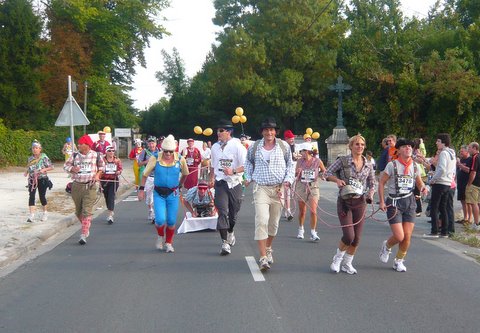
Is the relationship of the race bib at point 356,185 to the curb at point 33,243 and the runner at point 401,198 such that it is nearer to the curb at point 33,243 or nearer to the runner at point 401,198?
the runner at point 401,198

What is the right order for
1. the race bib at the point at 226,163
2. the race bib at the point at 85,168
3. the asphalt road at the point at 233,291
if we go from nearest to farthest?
1. the asphalt road at the point at 233,291
2. the race bib at the point at 226,163
3. the race bib at the point at 85,168

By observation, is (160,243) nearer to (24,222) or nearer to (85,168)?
(85,168)

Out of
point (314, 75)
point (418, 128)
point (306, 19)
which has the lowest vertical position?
point (418, 128)

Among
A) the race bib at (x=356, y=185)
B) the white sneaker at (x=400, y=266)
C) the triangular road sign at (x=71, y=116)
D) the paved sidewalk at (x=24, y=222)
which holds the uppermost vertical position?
the triangular road sign at (x=71, y=116)

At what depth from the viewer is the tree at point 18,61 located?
37094mm

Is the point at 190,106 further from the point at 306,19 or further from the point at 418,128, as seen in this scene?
the point at 418,128

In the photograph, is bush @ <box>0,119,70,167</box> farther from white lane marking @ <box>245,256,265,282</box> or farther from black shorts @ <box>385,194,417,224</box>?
black shorts @ <box>385,194,417,224</box>

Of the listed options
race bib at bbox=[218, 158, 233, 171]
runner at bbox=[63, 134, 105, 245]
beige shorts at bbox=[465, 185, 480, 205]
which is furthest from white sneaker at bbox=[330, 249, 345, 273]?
beige shorts at bbox=[465, 185, 480, 205]

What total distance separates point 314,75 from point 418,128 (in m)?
8.41

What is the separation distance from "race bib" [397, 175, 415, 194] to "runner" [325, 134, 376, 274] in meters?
0.36

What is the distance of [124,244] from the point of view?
10.1 meters

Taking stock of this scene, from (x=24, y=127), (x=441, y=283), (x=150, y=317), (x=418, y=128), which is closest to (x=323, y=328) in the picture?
(x=150, y=317)

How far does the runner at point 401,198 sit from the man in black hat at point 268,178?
1.32m

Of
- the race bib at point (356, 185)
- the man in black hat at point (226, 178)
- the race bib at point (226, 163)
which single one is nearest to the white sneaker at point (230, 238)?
the man in black hat at point (226, 178)
